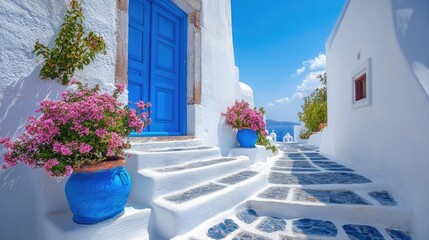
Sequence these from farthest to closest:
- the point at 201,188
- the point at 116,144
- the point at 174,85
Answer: the point at 174,85
the point at 201,188
the point at 116,144

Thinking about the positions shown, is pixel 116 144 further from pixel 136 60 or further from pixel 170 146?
pixel 136 60

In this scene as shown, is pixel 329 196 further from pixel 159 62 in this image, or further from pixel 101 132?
pixel 159 62

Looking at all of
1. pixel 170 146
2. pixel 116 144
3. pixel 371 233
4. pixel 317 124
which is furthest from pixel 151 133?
pixel 317 124

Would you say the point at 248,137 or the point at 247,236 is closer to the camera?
the point at 247,236

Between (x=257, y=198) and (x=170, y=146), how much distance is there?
5.20 ft

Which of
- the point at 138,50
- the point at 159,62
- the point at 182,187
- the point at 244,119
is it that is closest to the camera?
the point at 182,187

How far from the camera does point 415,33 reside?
2273 millimetres

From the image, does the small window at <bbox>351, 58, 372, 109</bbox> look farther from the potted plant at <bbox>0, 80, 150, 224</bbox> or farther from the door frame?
the potted plant at <bbox>0, 80, 150, 224</bbox>

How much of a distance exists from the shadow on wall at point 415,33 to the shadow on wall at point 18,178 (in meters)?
3.68

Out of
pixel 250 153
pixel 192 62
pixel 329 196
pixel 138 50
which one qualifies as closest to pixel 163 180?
pixel 329 196

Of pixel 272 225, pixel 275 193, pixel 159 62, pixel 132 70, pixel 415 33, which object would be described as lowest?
pixel 272 225

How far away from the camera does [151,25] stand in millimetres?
3578

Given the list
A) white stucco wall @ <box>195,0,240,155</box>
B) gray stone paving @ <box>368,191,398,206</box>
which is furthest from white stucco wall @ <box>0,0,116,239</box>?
gray stone paving @ <box>368,191,398,206</box>

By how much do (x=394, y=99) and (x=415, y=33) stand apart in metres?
0.78
